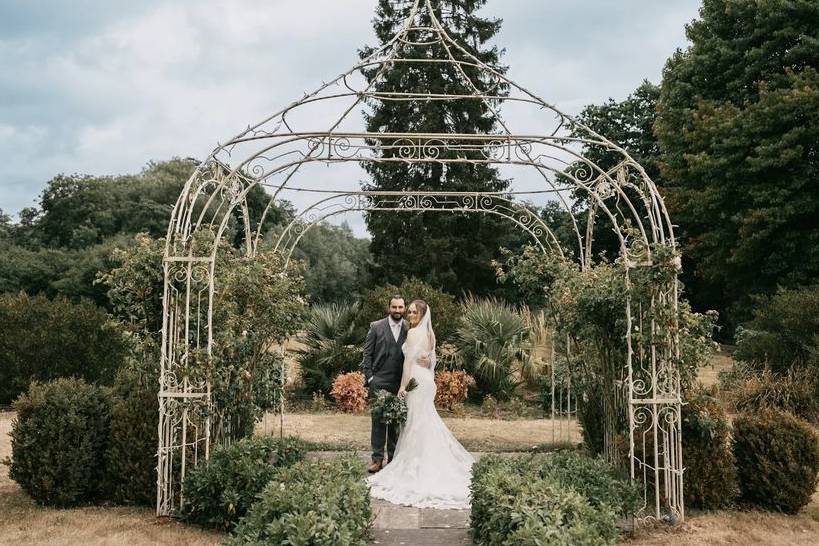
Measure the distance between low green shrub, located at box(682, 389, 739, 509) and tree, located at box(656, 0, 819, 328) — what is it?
12.1m

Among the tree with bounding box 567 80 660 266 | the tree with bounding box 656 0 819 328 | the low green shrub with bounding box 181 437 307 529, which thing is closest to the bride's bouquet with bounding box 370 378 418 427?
the low green shrub with bounding box 181 437 307 529

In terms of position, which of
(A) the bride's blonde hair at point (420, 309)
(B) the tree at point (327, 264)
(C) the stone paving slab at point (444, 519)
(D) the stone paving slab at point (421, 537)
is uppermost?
(B) the tree at point (327, 264)

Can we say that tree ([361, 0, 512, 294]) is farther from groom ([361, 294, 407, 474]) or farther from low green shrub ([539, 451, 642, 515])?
low green shrub ([539, 451, 642, 515])

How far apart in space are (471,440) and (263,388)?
12.3ft

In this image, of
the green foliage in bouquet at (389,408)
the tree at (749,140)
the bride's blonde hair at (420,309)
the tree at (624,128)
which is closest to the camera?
the green foliage in bouquet at (389,408)

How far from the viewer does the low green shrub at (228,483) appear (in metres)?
5.67

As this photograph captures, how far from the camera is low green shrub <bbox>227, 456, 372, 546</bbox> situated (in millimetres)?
4082

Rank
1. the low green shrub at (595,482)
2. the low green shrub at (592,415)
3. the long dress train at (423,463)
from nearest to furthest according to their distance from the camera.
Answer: the low green shrub at (595,482), the long dress train at (423,463), the low green shrub at (592,415)

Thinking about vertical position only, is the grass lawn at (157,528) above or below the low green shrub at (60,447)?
below

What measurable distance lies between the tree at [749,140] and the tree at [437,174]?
5.90 metres

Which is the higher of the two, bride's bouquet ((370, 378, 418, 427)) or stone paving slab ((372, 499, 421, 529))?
bride's bouquet ((370, 378, 418, 427))

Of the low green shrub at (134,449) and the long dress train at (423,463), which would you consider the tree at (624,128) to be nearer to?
the long dress train at (423,463)

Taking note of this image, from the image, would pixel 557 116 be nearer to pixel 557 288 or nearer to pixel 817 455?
pixel 557 288

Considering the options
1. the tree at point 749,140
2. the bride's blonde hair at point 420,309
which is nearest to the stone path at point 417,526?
the bride's blonde hair at point 420,309
